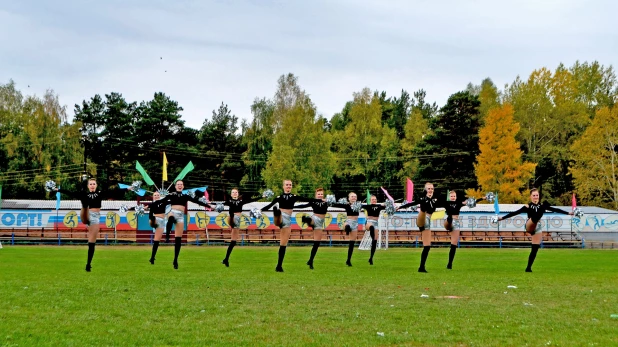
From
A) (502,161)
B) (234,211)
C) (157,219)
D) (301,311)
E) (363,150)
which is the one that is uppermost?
(363,150)

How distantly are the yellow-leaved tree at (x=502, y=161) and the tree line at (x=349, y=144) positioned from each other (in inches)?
5.7

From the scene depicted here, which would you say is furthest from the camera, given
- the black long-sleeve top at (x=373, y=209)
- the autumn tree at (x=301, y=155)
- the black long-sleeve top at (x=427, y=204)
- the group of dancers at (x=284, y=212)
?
the autumn tree at (x=301, y=155)

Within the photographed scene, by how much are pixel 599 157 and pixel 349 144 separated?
31819 millimetres

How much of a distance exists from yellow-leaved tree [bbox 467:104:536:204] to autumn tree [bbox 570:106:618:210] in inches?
222

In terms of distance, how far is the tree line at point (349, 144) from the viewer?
74.5 m

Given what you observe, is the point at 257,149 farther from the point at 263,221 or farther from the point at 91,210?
the point at 91,210

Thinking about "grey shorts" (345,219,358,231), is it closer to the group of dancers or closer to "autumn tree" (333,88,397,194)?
the group of dancers

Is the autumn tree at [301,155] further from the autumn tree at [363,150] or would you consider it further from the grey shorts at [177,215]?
the grey shorts at [177,215]

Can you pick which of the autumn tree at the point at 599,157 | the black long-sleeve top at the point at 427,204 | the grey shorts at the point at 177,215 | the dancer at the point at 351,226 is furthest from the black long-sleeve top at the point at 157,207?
the autumn tree at the point at 599,157

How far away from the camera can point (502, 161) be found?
242ft

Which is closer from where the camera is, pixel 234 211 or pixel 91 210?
pixel 91 210

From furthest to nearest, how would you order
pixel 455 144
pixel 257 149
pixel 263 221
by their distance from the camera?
1. pixel 257 149
2. pixel 455 144
3. pixel 263 221

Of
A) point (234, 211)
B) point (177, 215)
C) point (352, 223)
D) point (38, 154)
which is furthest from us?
point (38, 154)

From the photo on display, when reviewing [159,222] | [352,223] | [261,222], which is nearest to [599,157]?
[261,222]
